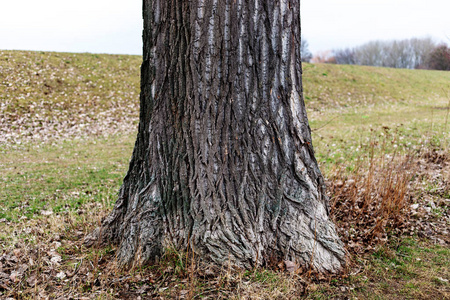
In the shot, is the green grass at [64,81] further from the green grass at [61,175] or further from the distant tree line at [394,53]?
the distant tree line at [394,53]

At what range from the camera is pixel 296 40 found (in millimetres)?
3041

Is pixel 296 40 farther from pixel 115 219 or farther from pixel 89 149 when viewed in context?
pixel 89 149

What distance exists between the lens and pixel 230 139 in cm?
291

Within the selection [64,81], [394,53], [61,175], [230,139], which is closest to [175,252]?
[230,139]

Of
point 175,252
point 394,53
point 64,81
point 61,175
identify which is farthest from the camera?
point 394,53

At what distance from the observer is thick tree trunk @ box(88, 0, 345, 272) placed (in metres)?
2.86

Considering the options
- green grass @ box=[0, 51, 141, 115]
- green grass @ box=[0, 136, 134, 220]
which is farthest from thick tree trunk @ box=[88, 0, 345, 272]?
green grass @ box=[0, 51, 141, 115]

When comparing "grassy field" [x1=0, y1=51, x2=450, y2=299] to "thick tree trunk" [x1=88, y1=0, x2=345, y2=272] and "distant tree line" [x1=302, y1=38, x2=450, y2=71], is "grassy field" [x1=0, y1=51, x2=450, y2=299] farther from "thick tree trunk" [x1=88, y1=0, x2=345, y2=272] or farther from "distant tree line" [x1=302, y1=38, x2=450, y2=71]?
"distant tree line" [x1=302, y1=38, x2=450, y2=71]

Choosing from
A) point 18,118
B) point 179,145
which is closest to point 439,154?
point 179,145

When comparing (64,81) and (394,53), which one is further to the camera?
(394,53)

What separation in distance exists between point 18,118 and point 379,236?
13636 mm

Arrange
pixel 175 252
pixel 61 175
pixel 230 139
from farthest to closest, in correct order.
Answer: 1. pixel 61 175
2. pixel 175 252
3. pixel 230 139

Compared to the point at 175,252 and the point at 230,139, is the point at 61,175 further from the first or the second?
the point at 230,139

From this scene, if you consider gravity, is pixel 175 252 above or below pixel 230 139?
below
